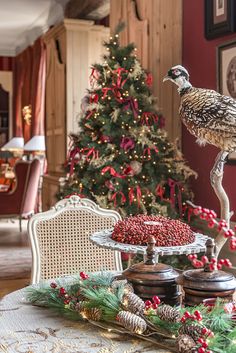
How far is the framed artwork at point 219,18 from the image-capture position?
3.27 meters

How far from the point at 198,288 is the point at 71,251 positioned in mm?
1078

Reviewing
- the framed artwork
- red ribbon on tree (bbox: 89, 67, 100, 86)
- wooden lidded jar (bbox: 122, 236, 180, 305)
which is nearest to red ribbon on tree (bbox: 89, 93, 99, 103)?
red ribbon on tree (bbox: 89, 67, 100, 86)

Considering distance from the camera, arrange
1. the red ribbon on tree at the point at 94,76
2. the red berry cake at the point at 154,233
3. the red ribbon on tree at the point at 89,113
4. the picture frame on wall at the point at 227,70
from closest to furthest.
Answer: the red berry cake at the point at 154,233
the picture frame on wall at the point at 227,70
the red ribbon on tree at the point at 89,113
the red ribbon on tree at the point at 94,76

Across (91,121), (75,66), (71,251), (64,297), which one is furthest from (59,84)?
(64,297)

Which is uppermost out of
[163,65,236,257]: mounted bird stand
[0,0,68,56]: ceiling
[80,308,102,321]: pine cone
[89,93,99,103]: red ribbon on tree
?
[0,0,68,56]: ceiling

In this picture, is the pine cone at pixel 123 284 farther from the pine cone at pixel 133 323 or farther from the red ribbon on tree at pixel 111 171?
the red ribbon on tree at pixel 111 171

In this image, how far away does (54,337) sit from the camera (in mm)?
1328

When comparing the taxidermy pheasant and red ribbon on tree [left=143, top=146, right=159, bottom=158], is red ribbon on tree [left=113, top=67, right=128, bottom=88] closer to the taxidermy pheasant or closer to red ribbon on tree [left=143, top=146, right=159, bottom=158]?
red ribbon on tree [left=143, top=146, right=159, bottom=158]

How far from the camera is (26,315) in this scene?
58.7 inches

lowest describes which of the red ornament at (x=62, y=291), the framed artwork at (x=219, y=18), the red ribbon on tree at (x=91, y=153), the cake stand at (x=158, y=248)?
the red ornament at (x=62, y=291)

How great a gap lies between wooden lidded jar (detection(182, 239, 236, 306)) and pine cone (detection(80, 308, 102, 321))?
0.22 m

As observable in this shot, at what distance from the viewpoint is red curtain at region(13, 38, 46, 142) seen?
9.21 m

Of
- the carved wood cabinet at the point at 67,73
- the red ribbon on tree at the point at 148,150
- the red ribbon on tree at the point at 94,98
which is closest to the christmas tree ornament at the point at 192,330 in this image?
the red ribbon on tree at the point at 148,150

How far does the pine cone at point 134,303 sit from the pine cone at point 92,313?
8cm
